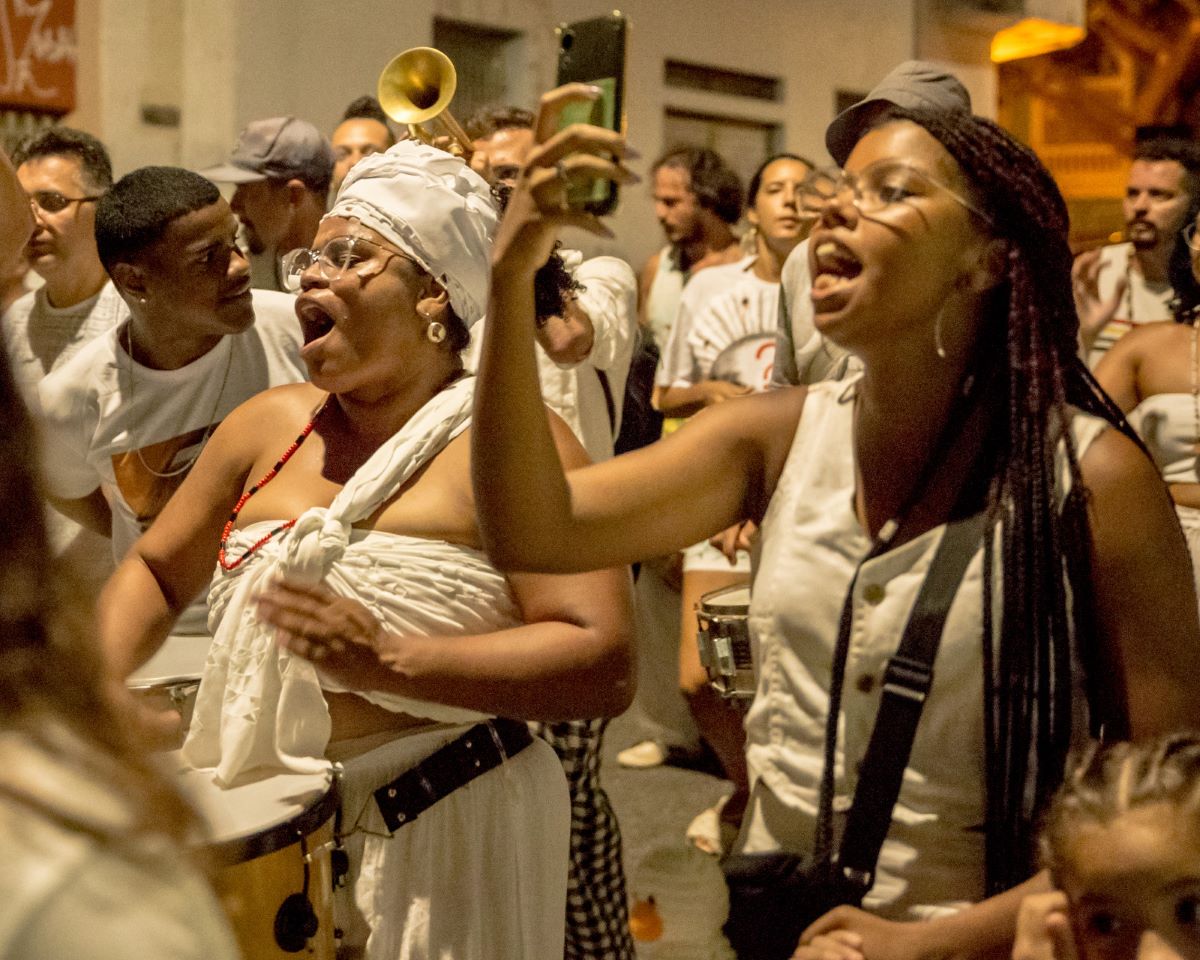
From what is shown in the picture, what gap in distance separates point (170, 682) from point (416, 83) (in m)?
1.68

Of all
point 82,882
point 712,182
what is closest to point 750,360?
point 712,182

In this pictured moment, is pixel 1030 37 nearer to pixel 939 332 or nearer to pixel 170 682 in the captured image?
pixel 170 682

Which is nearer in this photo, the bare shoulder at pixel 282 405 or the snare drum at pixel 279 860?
the snare drum at pixel 279 860

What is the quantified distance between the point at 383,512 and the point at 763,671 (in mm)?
1022

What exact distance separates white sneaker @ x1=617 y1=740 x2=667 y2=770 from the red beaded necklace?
4.08 meters

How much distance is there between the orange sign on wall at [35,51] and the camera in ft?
31.3

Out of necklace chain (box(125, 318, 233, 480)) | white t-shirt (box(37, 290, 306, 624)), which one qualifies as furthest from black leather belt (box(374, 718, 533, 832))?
white t-shirt (box(37, 290, 306, 624))

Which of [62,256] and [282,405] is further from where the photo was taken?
[62,256]

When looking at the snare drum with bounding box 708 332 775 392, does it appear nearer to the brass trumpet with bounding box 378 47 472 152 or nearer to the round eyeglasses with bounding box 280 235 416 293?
the brass trumpet with bounding box 378 47 472 152

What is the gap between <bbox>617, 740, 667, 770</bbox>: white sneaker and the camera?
7.19 meters

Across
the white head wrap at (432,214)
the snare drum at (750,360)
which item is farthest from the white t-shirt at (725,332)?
the white head wrap at (432,214)

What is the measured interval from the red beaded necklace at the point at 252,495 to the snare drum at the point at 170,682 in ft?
0.97

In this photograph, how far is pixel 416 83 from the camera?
417 centimetres

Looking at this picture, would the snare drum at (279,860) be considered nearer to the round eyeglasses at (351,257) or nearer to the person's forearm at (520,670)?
the person's forearm at (520,670)
